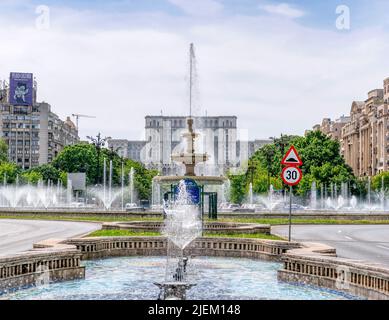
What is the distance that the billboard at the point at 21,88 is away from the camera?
135 m

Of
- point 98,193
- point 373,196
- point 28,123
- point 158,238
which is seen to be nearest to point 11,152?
point 28,123

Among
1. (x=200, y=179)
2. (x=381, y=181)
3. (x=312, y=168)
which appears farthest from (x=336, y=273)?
(x=381, y=181)

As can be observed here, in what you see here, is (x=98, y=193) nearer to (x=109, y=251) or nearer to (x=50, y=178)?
(x=50, y=178)

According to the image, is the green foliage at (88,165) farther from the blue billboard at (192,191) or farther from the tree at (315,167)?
the blue billboard at (192,191)

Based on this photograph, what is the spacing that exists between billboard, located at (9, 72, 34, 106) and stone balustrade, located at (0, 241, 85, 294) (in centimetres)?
12708

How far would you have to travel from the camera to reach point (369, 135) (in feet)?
417

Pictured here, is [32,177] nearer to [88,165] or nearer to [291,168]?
[88,165]

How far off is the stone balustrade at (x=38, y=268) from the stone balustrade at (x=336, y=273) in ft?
15.0

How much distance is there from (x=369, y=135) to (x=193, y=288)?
395ft

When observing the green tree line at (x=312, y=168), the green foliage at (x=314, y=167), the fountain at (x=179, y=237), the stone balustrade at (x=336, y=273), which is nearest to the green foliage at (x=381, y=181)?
the green tree line at (x=312, y=168)

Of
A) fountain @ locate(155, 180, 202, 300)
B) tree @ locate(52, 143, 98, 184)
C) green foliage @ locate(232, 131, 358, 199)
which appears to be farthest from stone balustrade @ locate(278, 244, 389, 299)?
tree @ locate(52, 143, 98, 184)

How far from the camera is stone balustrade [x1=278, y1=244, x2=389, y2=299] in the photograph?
424 inches

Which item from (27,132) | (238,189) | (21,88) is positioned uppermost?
(21,88)
